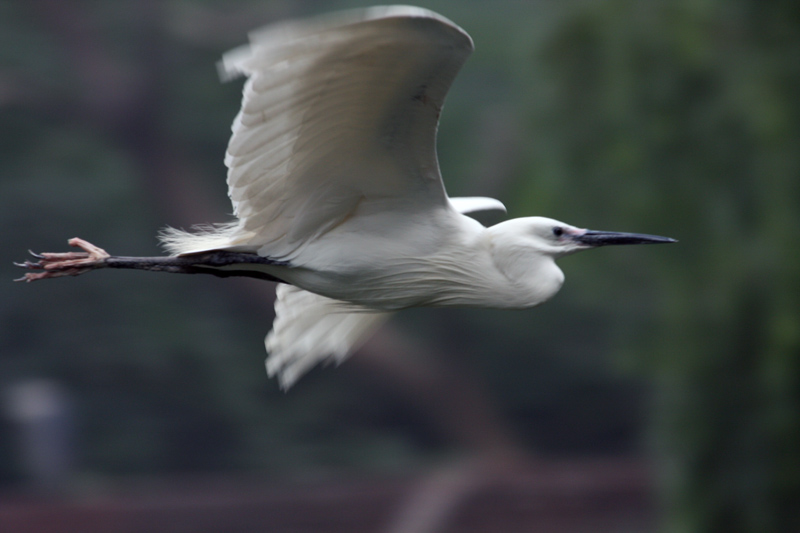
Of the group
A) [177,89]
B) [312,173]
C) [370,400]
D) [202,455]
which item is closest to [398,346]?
[370,400]

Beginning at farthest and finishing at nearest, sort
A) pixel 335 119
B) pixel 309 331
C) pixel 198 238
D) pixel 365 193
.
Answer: pixel 309 331 < pixel 198 238 < pixel 365 193 < pixel 335 119

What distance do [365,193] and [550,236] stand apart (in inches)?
22.2

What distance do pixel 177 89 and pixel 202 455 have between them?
14.1 feet

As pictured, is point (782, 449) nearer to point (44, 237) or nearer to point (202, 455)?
point (44, 237)

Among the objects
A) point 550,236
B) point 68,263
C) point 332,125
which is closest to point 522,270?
point 550,236

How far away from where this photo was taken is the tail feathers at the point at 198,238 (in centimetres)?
331

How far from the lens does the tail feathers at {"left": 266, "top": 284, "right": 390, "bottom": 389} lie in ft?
11.9

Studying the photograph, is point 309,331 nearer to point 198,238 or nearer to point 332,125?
point 198,238

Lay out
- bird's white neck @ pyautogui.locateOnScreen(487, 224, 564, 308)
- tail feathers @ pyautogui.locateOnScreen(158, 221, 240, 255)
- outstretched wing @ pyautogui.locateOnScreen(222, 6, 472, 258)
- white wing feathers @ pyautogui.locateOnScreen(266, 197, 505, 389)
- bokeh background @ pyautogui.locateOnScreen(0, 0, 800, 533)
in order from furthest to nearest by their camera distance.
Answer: bokeh background @ pyautogui.locateOnScreen(0, 0, 800, 533) → white wing feathers @ pyautogui.locateOnScreen(266, 197, 505, 389) → tail feathers @ pyautogui.locateOnScreen(158, 221, 240, 255) → bird's white neck @ pyautogui.locateOnScreen(487, 224, 564, 308) → outstretched wing @ pyautogui.locateOnScreen(222, 6, 472, 258)

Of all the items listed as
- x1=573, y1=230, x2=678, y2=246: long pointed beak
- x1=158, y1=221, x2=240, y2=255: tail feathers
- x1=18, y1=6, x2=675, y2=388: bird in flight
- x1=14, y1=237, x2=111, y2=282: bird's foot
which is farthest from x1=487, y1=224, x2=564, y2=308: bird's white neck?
x1=14, y1=237, x2=111, y2=282: bird's foot

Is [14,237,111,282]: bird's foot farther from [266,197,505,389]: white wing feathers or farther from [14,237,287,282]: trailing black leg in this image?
[266,197,505,389]: white wing feathers

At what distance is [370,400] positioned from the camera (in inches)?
556

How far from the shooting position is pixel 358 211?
3.19 meters

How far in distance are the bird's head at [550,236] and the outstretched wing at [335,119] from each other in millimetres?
249
